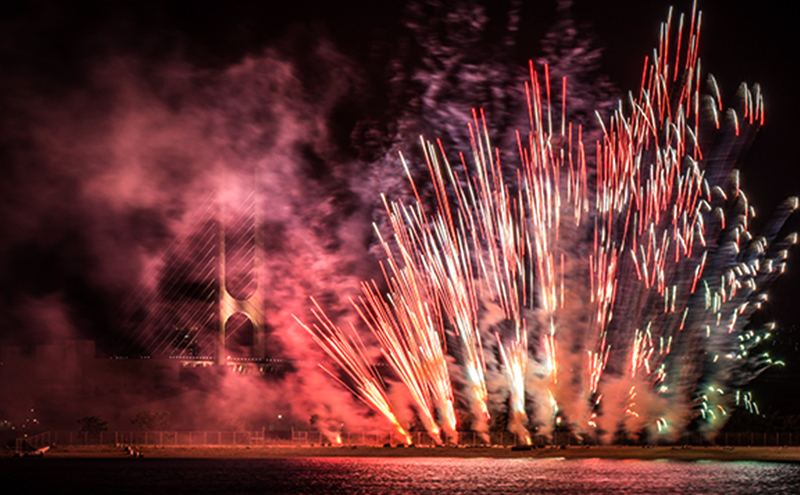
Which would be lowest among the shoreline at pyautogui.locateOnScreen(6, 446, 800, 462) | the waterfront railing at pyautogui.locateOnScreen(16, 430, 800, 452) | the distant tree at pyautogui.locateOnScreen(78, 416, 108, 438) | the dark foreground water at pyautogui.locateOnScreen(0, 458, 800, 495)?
the dark foreground water at pyautogui.locateOnScreen(0, 458, 800, 495)

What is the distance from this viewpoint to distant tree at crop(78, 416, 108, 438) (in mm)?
87812

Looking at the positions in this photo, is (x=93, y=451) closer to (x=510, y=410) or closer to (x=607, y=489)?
(x=510, y=410)

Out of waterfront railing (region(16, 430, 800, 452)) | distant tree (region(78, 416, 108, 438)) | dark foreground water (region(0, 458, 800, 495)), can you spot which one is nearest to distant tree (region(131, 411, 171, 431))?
waterfront railing (region(16, 430, 800, 452))

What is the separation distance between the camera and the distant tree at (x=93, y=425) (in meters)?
87.8

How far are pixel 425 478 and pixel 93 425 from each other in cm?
4649

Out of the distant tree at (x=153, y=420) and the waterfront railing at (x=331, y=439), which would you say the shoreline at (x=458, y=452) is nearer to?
the waterfront railing at (x=331, y=439)

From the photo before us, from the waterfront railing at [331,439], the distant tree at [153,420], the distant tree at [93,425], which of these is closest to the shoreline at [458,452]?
the waterfront railing at [331,439]

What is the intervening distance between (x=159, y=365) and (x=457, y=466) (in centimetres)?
4193

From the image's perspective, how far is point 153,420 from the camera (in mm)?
90438

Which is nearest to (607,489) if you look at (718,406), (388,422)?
(718,406)

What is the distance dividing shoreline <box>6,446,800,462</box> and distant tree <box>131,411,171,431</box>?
515 cm

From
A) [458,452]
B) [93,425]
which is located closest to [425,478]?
[458,452]

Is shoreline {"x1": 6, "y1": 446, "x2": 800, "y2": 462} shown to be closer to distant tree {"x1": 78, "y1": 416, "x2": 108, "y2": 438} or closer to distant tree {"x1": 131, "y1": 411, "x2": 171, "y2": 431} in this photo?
distant tree {"x1": 78, "y1": 416, "x2": 108, "y2": 438}

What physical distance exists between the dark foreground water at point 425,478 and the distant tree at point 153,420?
10.4 m
